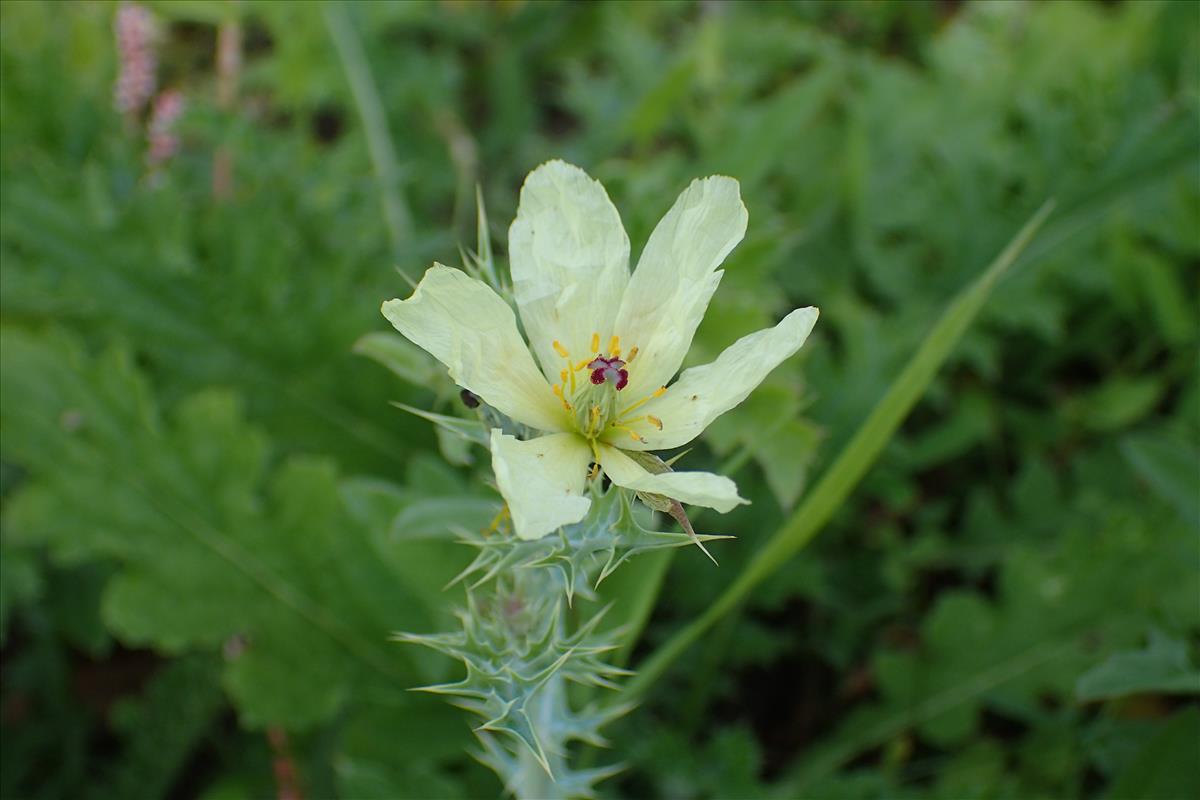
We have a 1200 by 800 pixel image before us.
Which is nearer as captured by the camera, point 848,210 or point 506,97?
point 848,210

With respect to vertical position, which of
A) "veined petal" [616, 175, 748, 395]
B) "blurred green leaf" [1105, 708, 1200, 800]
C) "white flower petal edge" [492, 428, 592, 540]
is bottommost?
"white flower petal edge" [492, 428, 592, 540]

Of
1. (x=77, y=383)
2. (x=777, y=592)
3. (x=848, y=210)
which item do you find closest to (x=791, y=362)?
(x=777, y=592)

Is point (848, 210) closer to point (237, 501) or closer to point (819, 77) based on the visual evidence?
point (819, 77)

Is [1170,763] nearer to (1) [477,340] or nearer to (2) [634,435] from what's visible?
(2) [634,435]

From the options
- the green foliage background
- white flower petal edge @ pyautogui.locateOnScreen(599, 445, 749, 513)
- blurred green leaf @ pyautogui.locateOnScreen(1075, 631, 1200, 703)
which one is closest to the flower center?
white flower petal edge @ pyautogui.locateOnScreen(599, 445, 749, 513)

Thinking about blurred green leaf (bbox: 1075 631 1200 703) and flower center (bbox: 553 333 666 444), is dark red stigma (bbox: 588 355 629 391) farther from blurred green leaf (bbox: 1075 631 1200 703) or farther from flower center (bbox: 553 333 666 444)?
blurred green leaf (bbox: 1075 631 1200 703)

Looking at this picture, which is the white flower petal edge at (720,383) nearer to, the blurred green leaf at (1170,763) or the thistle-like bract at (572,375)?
the thistle-like bract at (572,375)

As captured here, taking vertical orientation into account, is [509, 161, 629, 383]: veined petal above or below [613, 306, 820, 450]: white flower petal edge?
above
